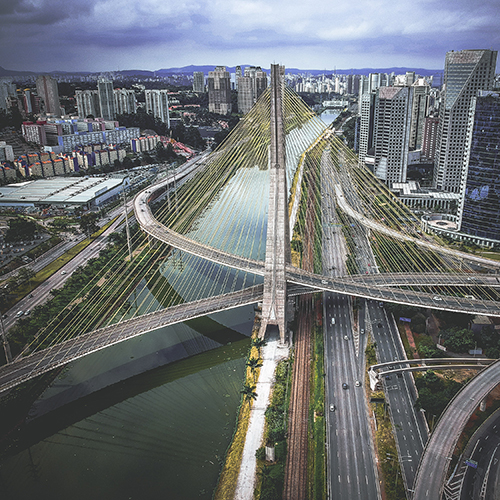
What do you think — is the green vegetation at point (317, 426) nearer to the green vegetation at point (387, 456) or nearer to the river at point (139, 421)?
the green vegetation at point (387, 456)

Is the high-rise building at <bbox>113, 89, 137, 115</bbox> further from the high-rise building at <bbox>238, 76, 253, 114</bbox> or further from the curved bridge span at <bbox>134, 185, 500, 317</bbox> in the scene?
the curved bridge span at <bbox>134, 185, 500, 317</bbox>

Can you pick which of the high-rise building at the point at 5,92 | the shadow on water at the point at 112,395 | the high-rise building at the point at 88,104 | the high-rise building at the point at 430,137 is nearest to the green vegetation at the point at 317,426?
the shadow on water at the point at 112,395

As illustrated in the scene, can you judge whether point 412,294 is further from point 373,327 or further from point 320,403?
point 320,403

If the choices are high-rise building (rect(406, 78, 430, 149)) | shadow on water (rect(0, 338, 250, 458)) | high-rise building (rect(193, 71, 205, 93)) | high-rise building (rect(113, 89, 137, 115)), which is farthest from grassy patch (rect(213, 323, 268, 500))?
high-rise building (rect(193, 71, 205, 93))

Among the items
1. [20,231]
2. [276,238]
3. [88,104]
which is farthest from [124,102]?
[276,238]

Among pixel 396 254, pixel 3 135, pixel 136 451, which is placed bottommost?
pixel 136 451

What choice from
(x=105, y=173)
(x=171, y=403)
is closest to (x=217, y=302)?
(x=171, y=403)
